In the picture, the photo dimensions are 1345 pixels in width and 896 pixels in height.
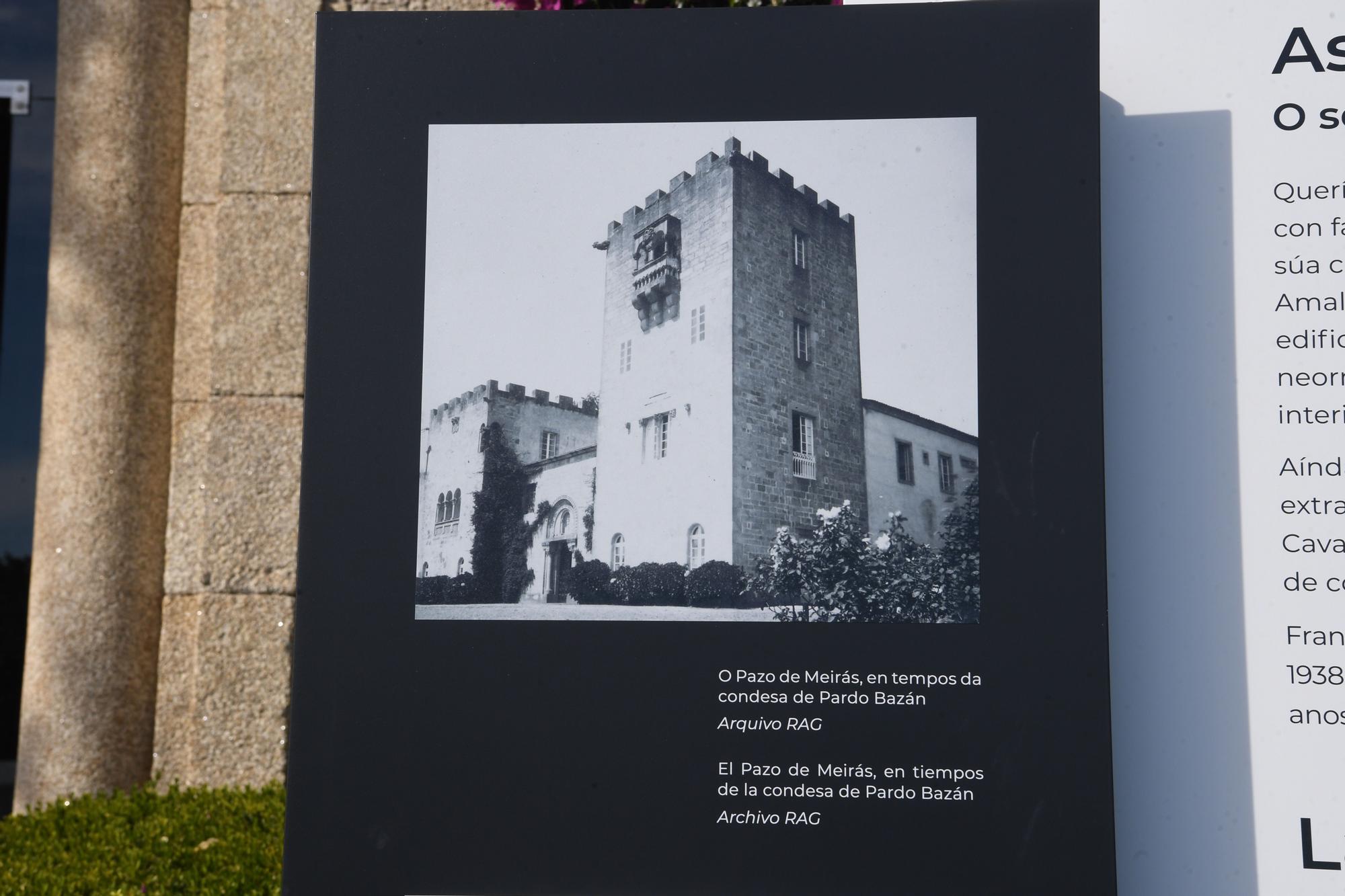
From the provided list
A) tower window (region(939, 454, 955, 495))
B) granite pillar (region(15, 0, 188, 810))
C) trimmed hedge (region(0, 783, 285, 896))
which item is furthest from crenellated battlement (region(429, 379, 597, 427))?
granite pillar (region(15, 0, 188, 810))

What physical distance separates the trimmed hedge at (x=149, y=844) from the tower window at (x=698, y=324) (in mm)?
2579

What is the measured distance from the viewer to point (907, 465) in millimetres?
1967

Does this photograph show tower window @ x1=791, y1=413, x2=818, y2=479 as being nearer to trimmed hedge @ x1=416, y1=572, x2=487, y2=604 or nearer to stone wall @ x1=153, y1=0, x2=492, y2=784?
trimmed hedge @ x1=416, y1=572, x2=487, y2=604

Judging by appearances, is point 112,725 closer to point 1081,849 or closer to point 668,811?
point 668,811

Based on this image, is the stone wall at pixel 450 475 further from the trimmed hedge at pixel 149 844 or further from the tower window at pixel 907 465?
the trimmed hedge at pixel 149 844

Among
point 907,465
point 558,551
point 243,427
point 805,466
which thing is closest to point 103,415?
point 243,427

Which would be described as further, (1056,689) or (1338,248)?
(1338,248)

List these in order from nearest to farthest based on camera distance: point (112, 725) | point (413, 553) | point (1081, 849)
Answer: point (1081, 849) → point (413, 553) → point (112, 725)

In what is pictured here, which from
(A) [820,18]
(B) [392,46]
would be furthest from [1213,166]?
(B) [392,46]

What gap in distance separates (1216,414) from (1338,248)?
0.44 metres

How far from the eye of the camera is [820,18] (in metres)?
2.05

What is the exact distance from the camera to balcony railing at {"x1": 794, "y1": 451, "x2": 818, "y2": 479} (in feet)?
6.56

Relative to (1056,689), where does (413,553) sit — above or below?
above

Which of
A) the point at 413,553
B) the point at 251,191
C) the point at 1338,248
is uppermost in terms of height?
the point at 251,191
